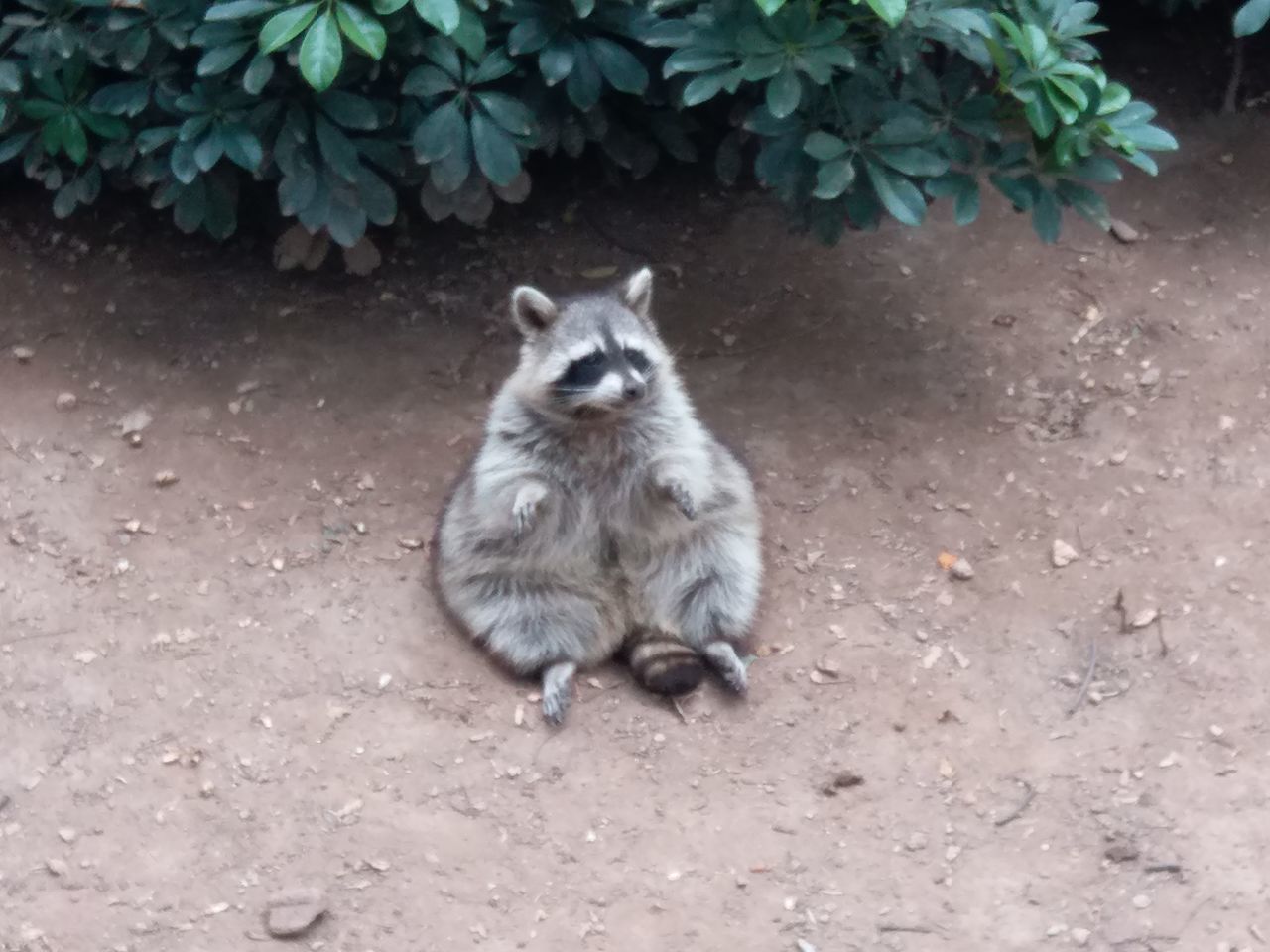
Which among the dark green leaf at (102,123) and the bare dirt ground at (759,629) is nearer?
the bare dirt ground at (759,629)

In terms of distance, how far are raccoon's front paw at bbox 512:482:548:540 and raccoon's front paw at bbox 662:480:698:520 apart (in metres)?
0.33

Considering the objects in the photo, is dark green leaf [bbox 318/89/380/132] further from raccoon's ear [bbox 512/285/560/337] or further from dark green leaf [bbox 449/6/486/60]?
raccoon's ear [bbox 512/285/560/337]

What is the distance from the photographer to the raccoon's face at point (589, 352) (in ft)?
11.9

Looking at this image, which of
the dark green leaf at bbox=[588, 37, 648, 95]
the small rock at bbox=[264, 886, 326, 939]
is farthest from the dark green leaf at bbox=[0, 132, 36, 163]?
the small rock at bbox=[264, 886, 326, 939]

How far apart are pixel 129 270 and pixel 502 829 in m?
2.54

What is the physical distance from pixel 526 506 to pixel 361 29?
4.10 feet

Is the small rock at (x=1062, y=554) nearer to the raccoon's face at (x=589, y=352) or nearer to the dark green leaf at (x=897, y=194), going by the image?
the dark green leaf at (x=897, y=194)

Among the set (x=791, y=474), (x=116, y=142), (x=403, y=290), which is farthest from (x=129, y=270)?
(x=791, y=474)

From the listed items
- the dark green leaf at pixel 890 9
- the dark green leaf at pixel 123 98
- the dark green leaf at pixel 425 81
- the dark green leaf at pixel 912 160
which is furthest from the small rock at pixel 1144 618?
the dark green leaf at pixel 123 98

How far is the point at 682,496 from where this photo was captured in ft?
12.1

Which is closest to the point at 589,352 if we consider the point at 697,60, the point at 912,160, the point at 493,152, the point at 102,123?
the point at 493,152

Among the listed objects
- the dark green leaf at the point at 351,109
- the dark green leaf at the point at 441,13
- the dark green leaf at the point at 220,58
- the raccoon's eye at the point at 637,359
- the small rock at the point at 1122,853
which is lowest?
the small rock at the point at 1122,853

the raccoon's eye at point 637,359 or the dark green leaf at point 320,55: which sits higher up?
the dark green leaf at point 320,55

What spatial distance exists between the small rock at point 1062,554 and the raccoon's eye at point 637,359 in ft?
4.04
